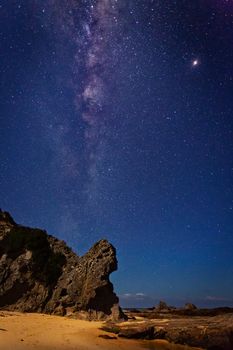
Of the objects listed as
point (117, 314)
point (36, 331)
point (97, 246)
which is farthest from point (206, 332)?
point (97, 246)

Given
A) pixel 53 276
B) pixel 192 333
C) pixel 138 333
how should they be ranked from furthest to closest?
1. pixel 53 276
2. pixel 138 333
3. pixel 192 333

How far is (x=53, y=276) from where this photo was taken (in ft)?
93.0

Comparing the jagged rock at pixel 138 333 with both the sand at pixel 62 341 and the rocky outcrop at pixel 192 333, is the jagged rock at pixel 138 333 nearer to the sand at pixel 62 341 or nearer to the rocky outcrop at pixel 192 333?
the rocky outcrop at pixel 192 333

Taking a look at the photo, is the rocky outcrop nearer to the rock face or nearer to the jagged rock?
the jagged rock

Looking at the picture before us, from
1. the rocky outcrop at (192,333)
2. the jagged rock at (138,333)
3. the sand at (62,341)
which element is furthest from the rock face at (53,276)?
the sand at (62,341)

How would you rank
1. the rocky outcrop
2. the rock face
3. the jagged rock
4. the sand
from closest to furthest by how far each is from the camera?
the sand, the rocky outcrop, the jagged rock, the rock face

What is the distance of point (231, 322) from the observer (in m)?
15.0

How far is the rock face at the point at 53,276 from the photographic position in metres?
24.8

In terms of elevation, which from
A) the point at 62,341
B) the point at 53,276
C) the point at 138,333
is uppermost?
the point at 53,276

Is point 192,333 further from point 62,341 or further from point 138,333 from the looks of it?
point 62,341

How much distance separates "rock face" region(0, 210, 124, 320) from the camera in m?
24.8

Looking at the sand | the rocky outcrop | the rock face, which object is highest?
the rock face

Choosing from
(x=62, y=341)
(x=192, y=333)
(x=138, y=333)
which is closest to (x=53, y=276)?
(x=138, y=333)

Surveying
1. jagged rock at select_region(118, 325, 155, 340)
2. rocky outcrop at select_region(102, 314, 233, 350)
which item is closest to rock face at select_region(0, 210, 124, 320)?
rocky outcrop at select_region(102, 314, 233, 350)
